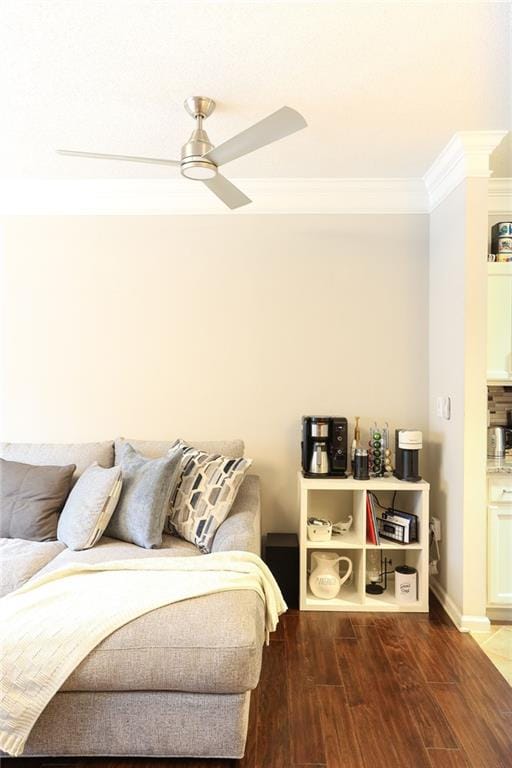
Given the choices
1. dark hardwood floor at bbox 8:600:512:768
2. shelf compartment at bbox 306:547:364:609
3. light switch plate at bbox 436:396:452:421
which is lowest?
dark hardwood floor at bbox 8:600:512:768

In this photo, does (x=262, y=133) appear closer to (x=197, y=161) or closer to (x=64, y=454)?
(x=197, y=161)

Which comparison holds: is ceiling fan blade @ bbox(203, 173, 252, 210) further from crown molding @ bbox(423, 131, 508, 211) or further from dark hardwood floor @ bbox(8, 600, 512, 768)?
dark hardwood floor @ bbox(8, 600, 512, 768)

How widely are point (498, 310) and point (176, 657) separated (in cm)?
238

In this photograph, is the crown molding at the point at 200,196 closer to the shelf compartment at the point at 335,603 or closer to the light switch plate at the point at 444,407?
the light switch plate at the point at 444,407

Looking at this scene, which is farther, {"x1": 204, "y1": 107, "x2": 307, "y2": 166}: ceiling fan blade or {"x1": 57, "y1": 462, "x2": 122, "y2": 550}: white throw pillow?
{"x1": 57, "y1": 462, "x2": 122, "y2": 550}: white throw pillow

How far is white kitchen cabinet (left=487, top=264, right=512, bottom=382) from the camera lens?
282cm

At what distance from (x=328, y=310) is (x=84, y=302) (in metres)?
1.62

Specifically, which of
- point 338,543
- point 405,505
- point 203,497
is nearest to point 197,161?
point 203,497

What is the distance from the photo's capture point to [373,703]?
6.72 feet

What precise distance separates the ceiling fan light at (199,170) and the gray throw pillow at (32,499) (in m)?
1.73

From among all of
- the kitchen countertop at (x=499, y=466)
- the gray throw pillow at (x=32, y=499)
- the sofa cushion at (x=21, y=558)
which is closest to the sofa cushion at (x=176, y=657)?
the sofa cushion at (x=21, y=558)

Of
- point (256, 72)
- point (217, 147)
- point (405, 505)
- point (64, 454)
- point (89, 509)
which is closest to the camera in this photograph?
point (217, 147)

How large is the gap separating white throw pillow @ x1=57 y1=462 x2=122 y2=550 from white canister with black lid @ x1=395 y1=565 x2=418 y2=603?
1651 millimetres

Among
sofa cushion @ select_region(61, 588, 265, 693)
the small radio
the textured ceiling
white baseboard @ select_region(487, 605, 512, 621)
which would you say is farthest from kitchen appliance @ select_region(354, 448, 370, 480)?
the textured ceiling
